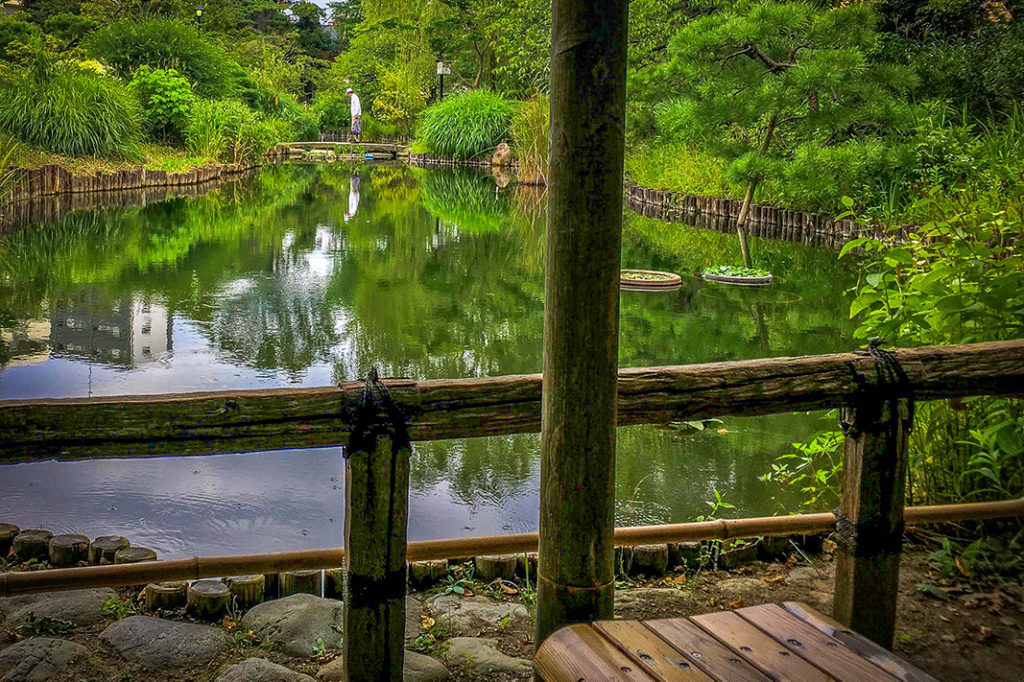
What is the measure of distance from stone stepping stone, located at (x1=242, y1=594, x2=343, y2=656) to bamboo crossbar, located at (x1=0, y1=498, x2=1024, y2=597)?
0.32ft

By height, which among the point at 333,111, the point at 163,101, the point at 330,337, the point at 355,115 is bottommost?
the point at 330,337

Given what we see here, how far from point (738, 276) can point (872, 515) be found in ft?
24.7

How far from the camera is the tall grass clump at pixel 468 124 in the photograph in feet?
87.3

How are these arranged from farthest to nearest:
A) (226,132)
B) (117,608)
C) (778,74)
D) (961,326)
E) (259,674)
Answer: (226,132), (778,74), (961,326), (117,608), (259,674)

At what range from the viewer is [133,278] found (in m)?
9.14

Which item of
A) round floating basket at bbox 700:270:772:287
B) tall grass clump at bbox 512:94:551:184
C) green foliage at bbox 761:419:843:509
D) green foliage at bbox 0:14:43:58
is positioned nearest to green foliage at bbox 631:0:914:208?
round floating basket at bbox 700:270:772:287

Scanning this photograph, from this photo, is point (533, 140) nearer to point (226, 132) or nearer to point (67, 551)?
point (226, 132)

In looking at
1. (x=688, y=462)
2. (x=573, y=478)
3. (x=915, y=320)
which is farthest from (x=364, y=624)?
(x=688, y=462)

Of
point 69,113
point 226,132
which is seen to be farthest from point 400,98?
point 69,113

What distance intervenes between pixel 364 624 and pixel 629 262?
898 centimetres

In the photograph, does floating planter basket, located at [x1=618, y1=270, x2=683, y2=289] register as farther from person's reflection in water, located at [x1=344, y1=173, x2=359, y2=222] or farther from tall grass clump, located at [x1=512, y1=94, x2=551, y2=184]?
tall grass clump, located at [x1=512, y1=94, x2=551, y2=184]

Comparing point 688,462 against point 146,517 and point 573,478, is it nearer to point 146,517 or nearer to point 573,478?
point 146,517

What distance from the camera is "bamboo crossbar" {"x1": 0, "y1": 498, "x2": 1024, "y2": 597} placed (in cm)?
261

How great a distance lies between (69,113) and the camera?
54.7 ft
